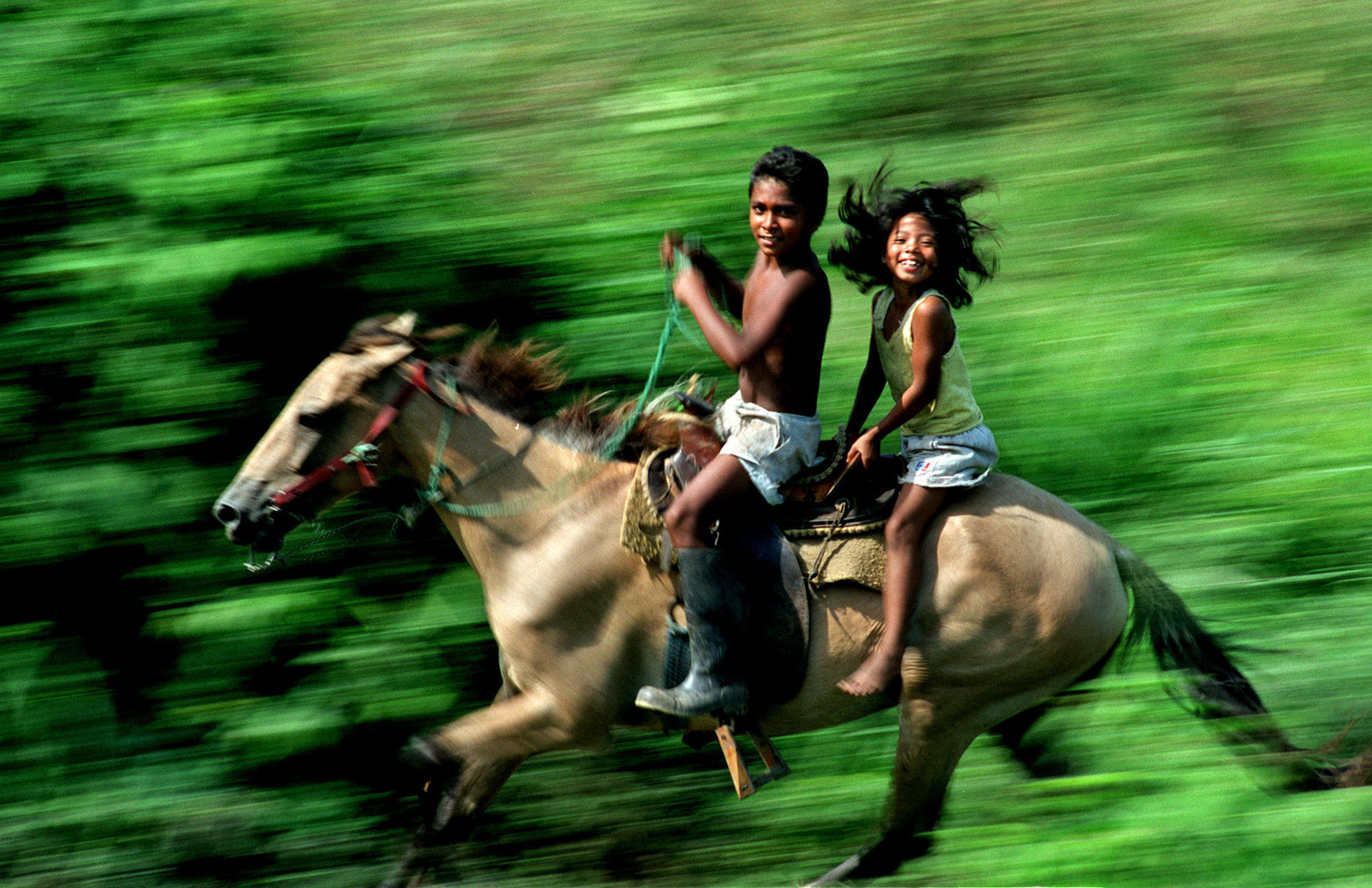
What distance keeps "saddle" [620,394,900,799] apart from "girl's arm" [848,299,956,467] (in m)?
0.28

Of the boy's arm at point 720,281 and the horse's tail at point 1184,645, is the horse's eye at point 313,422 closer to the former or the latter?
the boy's arm at point 720,281

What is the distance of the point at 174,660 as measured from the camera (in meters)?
5.02

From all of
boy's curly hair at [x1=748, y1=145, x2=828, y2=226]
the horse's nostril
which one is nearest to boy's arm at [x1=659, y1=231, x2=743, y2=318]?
boy's curly hair at [x1=748, y1=145, x2=828, y2=226]

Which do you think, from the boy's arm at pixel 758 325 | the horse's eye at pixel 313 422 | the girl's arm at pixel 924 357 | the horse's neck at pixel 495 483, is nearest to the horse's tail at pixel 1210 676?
the girl's arm at pixel 924 357

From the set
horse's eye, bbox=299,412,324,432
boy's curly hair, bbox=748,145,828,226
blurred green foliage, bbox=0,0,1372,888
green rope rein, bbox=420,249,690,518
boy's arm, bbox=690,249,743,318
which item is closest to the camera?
boy's curly hair, bbox=748,145,828,226

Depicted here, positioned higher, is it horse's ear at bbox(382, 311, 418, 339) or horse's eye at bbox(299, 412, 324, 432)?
horse's ear at bbox(382, 311, 418, 339)

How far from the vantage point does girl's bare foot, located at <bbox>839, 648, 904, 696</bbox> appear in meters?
3.93

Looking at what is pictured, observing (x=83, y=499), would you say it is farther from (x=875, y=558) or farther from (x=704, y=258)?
(x=875, y=558)

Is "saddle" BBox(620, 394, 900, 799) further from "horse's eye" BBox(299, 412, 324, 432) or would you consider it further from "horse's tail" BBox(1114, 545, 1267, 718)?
"horse's eye" BBox(299, 412, 324, 432)

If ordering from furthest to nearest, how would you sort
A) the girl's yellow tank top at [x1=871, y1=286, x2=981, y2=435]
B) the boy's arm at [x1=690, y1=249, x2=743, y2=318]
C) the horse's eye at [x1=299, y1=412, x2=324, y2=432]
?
the horse's eye at [x1=299, y1=412, x2=324, y2=432] < the boy's arm at [x1=690, y1=249, x2=743, y2=318] < the girl's yellow tank top at [x1=871, y1=286, x2=981, y2=435]

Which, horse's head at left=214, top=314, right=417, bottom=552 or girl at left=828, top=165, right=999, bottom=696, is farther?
horse's head at left=214, top=314, right=417, bottom=552

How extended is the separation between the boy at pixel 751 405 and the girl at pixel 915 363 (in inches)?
8.7

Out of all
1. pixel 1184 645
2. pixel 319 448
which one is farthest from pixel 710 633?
pixel 1184 645

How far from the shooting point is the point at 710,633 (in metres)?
3.91
